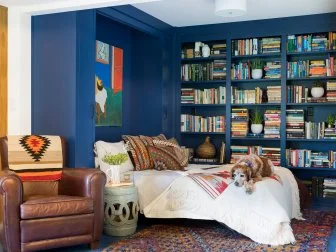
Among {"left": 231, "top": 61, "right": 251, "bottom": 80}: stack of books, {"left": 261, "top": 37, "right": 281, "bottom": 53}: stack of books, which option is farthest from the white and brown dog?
{"left": 261, "top": 37, "right": 281, "bottom": 53}: stack of books

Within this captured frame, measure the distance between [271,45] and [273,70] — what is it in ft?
1.13

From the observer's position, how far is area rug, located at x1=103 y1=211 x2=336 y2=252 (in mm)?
3547

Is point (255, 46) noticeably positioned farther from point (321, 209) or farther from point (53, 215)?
point (53, 215)

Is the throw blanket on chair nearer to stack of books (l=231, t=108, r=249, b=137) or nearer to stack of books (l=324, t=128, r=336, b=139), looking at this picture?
stack of books (l=231, t=108, r=249, b=137)

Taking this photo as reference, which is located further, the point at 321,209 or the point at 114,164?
the point at 321,209

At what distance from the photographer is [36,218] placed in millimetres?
3270

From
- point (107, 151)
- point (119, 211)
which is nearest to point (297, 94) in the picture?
point (107, 151)

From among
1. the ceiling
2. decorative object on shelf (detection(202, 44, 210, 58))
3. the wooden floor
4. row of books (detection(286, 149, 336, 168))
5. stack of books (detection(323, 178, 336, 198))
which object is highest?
the ceiling

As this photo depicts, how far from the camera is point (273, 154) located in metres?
5.93

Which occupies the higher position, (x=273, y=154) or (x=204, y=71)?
(x=204, y=71)

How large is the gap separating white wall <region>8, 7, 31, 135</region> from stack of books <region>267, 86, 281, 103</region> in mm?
3259

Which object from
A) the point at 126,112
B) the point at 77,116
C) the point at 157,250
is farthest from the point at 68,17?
the point at 157,250

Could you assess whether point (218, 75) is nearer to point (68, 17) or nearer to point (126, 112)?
point (126, 112)

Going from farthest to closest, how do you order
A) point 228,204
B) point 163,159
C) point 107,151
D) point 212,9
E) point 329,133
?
point 329,133 → point 212,9 → point 163,159 → point 107,151 → point 228,204
